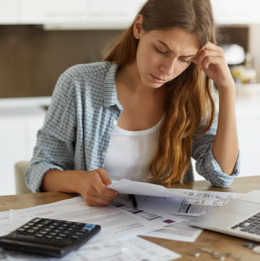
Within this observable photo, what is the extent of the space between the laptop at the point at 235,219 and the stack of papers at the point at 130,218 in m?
0.03

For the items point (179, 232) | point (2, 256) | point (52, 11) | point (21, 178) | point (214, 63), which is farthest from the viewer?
point (52, 11)

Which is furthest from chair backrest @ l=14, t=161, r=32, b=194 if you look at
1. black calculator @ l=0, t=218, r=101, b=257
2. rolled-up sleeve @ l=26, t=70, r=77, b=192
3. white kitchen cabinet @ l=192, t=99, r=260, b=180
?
white kitchen cabinet @ l=192, t=99, r=260, b=180

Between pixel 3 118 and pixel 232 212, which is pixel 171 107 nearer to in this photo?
pixel 232 212

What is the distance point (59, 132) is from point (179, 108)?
0.43 metres

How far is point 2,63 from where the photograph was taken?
10.0ft

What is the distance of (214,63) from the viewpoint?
1203 mm

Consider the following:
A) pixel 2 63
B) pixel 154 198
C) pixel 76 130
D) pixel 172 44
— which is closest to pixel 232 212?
pixel 154 198

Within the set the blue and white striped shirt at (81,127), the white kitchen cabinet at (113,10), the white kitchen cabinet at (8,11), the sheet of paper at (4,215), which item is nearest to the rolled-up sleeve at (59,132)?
the blue and white striped shirt at (81,127)

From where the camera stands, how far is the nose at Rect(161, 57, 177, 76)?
108 cm

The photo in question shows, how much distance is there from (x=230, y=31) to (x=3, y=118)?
227 cm

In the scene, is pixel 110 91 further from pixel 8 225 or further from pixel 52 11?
pixel 52 11

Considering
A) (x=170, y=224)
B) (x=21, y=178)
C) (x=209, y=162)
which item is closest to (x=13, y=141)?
(x=21, y=178)

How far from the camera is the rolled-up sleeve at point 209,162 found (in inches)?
44.7

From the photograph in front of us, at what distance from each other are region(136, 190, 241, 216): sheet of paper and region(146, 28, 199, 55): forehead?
407 mm
